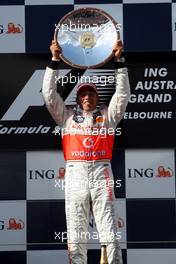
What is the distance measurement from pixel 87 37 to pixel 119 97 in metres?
0.39

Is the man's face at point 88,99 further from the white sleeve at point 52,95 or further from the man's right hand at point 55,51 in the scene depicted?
the man's right hand at point 55,51

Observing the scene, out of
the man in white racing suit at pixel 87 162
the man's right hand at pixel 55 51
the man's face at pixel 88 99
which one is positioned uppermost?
the man's right hand at pixel 55 51

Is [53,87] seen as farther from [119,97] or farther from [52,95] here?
[119,97]

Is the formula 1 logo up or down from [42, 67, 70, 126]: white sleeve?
down

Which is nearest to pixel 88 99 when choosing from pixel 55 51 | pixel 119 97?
pixel 119 97

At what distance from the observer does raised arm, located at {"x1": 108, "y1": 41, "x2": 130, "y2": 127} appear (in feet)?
8.68

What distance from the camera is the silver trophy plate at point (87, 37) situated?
108 inches

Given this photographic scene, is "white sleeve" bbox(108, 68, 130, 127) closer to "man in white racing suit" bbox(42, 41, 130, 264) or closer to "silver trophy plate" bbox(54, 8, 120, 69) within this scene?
"man in white racing suit" bbox(42, 41, 130, 264)

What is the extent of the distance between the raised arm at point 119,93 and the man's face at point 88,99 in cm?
10

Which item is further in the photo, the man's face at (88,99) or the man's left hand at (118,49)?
the man's face at (88,99)

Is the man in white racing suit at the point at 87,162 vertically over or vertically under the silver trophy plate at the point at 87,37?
under

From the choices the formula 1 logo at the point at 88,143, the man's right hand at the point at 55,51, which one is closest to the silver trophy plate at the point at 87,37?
the man's right hand at the point at 55,51

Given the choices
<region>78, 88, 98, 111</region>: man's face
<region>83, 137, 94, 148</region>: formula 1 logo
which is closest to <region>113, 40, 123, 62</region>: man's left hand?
<region>78, 88, 98, 111</region>: man's face

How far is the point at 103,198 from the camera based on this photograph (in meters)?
2.65
